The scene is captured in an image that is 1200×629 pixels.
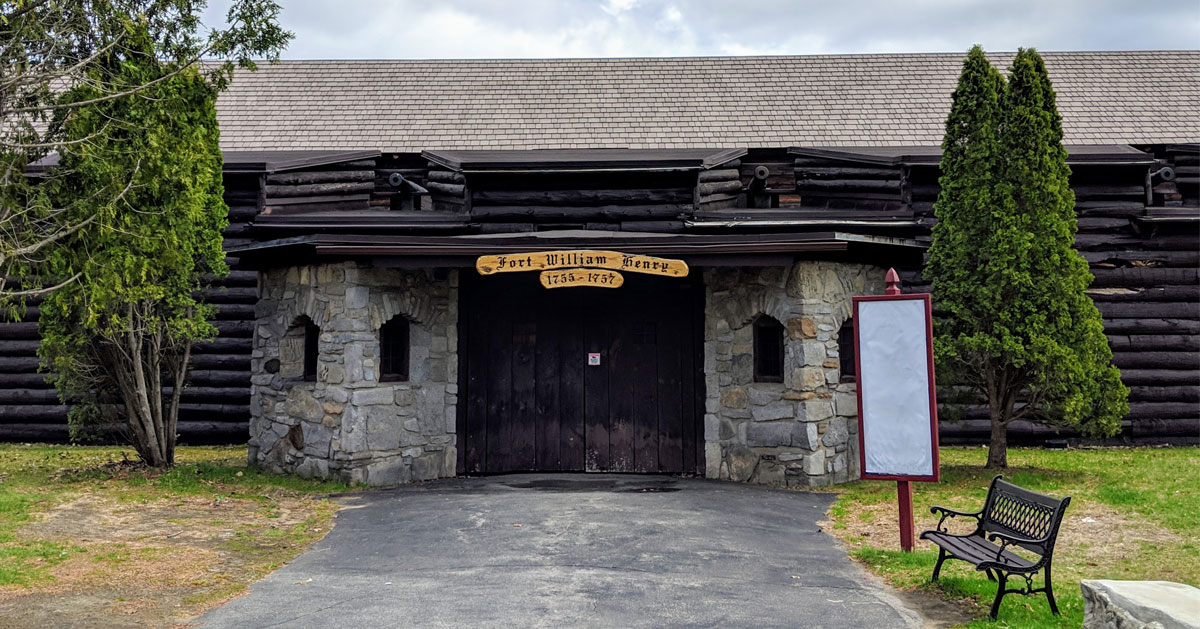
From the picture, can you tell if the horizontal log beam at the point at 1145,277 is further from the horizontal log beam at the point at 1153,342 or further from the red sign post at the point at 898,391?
the red sign post at the point at 898,391

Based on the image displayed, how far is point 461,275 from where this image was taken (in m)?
12.2

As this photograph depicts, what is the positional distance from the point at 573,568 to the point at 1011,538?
297 centimetres

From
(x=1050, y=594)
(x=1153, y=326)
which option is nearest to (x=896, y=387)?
(x=1050, y=594)

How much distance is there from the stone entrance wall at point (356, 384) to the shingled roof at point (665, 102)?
479 centimetres

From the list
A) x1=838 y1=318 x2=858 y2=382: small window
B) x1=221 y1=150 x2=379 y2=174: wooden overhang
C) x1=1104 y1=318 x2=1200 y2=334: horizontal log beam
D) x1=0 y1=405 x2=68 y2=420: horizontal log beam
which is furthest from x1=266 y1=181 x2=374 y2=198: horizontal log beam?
x1=1104 y1=318 x2=1200 y2=334: horizontal log beam

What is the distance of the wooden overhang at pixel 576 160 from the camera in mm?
12688

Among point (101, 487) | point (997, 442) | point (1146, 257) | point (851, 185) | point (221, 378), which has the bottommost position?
point (101, 487)

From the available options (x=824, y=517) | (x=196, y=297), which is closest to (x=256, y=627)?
(x=824, y=517)

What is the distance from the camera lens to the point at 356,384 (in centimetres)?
1078

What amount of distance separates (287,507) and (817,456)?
5.87m

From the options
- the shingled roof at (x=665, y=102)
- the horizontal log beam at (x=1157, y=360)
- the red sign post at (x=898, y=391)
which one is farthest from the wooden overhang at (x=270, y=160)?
the horizontal log beam at (x=1157, y=360)

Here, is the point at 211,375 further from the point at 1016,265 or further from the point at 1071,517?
the point at 1071,517

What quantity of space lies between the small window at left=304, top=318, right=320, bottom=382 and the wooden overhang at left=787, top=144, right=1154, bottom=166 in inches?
305

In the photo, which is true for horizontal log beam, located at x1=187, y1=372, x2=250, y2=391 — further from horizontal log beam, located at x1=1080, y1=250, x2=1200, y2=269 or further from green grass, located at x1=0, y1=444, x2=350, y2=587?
horizontal log beam, located at x1=1080, y1=250, x2=1200, y2=269
